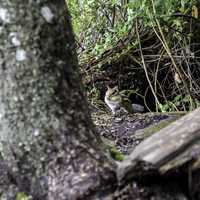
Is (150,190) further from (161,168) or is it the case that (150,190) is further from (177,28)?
(177,28)

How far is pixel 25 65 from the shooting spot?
2125 mm

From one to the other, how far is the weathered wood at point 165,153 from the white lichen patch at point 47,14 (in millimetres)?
621

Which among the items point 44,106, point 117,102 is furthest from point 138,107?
point 44,106

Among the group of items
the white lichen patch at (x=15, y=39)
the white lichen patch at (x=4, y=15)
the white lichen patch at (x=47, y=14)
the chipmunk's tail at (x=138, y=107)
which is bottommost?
the chipmunk's tail at (x=138, y=107)

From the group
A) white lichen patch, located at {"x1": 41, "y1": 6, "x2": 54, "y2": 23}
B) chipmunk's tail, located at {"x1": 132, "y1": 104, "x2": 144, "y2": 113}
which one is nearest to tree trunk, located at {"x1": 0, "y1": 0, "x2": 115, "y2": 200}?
white lichen patch, located at {"x1": 41, "y1": 6, "x2": 54, "y2": 23}

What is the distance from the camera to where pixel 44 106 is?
7.02 ft

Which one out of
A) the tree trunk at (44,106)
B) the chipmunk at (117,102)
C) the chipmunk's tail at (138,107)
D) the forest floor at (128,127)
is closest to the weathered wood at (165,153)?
the tree trunk at (44,106)

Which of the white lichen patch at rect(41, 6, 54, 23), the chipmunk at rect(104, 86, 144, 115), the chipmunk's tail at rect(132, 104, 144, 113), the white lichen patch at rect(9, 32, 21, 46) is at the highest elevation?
the white lichen patch at rect(41, 6, 54, 23)

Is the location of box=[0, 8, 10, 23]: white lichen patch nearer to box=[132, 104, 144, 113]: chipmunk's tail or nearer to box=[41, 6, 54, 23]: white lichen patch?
box=[41, 6, 54, 23]: white lichen patch

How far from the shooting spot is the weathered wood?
6.53ft

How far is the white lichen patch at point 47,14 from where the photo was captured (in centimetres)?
215

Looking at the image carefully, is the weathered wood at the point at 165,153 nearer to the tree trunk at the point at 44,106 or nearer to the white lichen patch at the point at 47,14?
the tree trunk at the point at 44,106

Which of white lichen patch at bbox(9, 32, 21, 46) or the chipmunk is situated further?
the chipmunk

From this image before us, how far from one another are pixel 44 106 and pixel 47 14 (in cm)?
37
